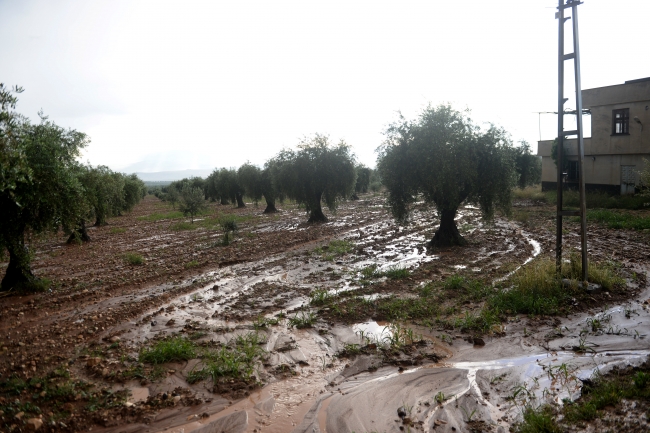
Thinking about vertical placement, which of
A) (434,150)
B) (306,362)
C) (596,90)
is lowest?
(306,362)

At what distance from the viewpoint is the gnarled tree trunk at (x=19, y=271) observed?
12434 millimetres

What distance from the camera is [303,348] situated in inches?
315

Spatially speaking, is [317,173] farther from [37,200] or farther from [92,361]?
[92,361]

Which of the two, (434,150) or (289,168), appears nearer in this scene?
(434,150)

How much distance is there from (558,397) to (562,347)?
1919 millimetres

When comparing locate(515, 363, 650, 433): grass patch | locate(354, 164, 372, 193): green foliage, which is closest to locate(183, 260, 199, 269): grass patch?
locate(515, 363, 650, 433): grass patch

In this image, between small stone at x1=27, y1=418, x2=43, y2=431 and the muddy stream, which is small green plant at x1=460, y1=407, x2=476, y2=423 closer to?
the muddy stream

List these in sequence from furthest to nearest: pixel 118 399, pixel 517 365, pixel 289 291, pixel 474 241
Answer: pixel 474 241 < pixel 289 291 < pixel 517 365 < pixel 118 399

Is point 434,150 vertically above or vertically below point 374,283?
above

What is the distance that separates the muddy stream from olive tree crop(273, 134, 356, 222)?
17.7 meters

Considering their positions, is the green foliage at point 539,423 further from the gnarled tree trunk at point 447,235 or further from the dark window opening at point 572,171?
the dark window opening at point 572,171

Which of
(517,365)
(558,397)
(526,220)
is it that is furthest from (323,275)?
(526,220)

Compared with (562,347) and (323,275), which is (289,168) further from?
(562,347)

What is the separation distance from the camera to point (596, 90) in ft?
98.1
